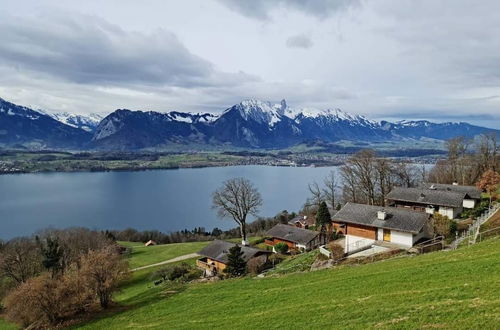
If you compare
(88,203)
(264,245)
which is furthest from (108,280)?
(88,203)

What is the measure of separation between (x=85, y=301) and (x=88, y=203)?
115430 mm

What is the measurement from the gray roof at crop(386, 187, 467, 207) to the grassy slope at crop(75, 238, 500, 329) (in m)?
18.9

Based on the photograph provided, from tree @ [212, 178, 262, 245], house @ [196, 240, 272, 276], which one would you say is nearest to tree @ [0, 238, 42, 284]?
house @ [196, 240, 272, 276]

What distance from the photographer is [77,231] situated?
6469 centimetres

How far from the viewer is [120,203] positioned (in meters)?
135

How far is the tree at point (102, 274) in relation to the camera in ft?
85.8

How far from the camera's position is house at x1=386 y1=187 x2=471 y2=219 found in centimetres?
3888

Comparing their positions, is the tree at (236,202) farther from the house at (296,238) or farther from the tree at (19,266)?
the tree at (19,266)

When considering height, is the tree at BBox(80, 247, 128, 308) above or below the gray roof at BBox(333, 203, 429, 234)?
below

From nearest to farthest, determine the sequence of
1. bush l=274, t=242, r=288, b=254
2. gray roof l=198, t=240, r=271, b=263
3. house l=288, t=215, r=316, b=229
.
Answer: gray roof l=198, t=240, r=271, b=263 < bush l=274, t=242, r=288, b=254 < house l=288, t=215, r=316, b=229

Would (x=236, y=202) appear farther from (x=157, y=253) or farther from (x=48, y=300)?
(x=48, y=300)

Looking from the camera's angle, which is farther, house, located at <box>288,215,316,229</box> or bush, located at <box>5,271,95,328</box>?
house, located at <box>288,215,316,229</box>

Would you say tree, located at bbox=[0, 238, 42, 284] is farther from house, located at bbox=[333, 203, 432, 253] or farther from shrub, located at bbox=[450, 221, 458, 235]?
shrub, located at bbox=[450, 221, 458, 235]

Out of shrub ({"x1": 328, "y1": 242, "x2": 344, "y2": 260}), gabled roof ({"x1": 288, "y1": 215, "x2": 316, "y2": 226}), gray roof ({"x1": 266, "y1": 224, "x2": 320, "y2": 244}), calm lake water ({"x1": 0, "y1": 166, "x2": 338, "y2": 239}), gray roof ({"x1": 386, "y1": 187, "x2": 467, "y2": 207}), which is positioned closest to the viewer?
shrub ({"x1": 328, "y1": 242, "x2": 344, "y2": 260})
